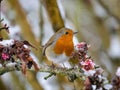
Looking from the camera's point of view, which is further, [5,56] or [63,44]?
[63,44]

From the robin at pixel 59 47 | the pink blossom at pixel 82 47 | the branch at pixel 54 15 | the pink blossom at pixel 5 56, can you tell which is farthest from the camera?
the branch at pixel 54 15

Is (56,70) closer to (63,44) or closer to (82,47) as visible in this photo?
(82,47)

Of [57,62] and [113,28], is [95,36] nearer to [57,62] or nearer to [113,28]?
[113,28]

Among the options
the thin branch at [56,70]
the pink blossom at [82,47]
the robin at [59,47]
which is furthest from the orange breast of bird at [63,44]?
the thin branch at [56,70]

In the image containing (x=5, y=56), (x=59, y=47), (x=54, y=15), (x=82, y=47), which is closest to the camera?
(x=5, y=56)

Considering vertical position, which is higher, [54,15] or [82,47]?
[54,15]

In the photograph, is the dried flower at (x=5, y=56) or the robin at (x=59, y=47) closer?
the dried flower at (x=5, y=56)

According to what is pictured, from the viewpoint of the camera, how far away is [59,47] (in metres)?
2.02

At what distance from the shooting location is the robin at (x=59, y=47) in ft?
6.24

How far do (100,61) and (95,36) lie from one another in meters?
0.87

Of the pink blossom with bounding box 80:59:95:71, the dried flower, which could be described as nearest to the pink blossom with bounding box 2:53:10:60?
the dried flower

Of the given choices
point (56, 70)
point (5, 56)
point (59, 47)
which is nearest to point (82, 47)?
point (56, 70)

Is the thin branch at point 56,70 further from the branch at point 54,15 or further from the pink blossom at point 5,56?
the branch at point 54,15

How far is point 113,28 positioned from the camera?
4309 millimetres
